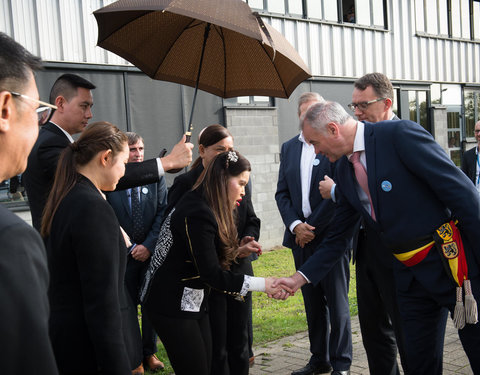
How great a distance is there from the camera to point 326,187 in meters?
4.31

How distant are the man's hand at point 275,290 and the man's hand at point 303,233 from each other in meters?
0.93

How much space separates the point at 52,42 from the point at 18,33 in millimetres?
577

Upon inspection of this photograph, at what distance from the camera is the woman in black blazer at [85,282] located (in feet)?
7.06

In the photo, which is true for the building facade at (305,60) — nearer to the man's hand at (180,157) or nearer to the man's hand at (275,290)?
the man's hand at (180,157)

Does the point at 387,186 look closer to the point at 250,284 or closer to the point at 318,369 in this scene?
the point at 250,284

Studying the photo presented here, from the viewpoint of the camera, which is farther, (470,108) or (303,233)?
(470,108)

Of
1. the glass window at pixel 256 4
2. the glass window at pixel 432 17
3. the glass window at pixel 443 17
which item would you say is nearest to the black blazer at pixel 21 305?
the glass window at pixel 256 4

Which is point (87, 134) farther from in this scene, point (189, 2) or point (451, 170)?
point (451, 170)

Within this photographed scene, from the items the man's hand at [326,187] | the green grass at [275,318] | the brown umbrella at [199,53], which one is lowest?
the green grass at [275,318]

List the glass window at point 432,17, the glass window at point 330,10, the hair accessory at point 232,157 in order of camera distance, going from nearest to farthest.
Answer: the hair accessory at point 232,157, the glass window at point 330,10, the glass window at point 432,17

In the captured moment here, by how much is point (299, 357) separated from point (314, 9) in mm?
9936

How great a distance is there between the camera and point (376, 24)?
559 inches

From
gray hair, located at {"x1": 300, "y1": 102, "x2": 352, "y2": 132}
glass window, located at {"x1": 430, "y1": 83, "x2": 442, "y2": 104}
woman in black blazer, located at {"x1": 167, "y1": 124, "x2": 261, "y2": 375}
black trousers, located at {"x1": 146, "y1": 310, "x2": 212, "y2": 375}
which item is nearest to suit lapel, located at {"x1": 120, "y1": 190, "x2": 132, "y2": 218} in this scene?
woman in black blazer, located at {"x1": 167, "y1": 124, "x2": 261, "y2": 375}

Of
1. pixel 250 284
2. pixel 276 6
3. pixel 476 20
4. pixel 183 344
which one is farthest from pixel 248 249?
pixel 476 20
